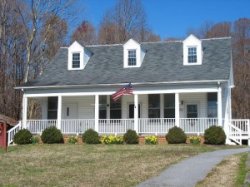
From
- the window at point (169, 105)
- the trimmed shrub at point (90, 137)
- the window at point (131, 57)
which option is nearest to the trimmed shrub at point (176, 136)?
the window at point (169, 105)

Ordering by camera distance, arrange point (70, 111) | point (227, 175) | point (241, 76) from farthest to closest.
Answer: point (241, 76) < point (70, 111) < point (227, 175)

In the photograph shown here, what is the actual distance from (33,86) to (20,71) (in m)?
14.0

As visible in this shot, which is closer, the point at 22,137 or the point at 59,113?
the point at 22,137

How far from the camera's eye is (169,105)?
26859 mm

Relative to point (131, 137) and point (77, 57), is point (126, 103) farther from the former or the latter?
point (77, 57)

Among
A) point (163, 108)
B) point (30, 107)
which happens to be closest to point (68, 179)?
point (163, 108)

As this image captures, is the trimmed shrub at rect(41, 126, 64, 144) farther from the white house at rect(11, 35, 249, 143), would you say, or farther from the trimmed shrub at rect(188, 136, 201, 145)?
the trimmed shrub at rect(188, 136, 201, 145)

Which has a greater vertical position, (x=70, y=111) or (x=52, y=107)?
(x=52, y=107)

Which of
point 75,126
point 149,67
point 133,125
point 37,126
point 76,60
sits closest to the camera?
point 133,125

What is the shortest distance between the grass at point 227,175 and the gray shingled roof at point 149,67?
1034 centimetres

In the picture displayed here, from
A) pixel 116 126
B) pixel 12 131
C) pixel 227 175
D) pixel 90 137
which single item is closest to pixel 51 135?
pixel 90 137

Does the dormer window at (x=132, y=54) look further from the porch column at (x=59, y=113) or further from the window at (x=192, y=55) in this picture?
the porch column at (x=59, y=113)

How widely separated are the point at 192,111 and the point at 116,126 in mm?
4659

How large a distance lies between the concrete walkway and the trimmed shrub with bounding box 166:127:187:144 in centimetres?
741
